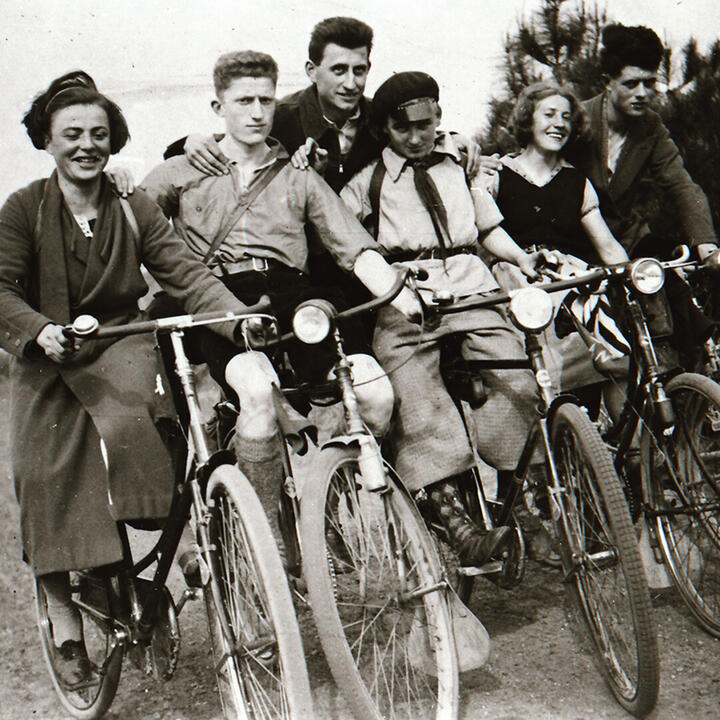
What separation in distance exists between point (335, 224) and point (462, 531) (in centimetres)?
124

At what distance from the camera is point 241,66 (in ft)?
12.0

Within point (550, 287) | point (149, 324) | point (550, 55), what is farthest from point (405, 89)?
point (550, 55)

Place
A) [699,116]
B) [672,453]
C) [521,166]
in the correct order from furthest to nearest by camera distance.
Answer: [699,116]
[521,166]
[672,453]

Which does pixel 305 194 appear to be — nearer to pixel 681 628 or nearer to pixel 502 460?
pixel 502 460

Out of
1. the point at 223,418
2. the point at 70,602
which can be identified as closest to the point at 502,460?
the point at 223,418

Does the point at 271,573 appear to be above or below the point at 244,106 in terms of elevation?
below

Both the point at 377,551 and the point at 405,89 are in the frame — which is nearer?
the point at 377,551

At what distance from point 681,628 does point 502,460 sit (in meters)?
0.90

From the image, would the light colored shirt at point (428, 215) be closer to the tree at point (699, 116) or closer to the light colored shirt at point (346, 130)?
the light colored shirt at point (346, 130)

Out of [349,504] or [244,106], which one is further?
[244,106]

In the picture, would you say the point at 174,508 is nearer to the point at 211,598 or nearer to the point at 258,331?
the point at 211,598

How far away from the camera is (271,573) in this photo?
99.0 inches

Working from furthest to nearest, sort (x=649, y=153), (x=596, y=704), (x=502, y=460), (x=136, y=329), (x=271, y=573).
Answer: (x=649, y=153) < (x=502, y=460) < (x=596, y=704) < (x=136, y=329) < (x=271, y=573)

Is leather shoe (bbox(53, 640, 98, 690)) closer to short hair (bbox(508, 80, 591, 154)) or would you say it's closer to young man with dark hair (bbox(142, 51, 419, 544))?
young man with dark hair (bbox(142, 51, 419, 544))
